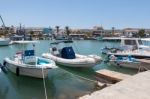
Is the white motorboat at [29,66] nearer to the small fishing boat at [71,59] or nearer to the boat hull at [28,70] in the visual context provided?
the boat hull at [28,70]

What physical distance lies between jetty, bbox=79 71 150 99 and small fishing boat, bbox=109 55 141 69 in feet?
39.5

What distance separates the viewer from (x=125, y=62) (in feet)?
77.0

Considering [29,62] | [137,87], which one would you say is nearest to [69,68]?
[29,62]

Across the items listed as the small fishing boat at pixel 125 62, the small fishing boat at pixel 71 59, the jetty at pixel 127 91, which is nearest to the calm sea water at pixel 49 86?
the small fishing boat at pixel 71 59

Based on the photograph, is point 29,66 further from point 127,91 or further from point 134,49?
point 134,49

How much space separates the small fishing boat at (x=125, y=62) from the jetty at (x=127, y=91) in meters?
12.0

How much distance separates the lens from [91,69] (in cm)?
2323

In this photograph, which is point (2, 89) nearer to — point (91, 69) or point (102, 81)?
point (102, 81)

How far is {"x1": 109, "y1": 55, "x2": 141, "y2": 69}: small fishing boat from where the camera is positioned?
2270cm

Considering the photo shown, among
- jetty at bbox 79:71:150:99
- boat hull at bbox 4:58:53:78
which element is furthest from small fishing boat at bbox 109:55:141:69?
jetty at bbox 79:71:150:99

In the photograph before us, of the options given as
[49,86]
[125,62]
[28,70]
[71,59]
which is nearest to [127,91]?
[49,86]

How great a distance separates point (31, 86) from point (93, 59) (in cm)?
773

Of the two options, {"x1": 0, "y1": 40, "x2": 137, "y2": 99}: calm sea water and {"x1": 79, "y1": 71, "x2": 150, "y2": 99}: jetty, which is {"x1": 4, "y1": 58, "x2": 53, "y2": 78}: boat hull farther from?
{"x1": 79, "y1": 71, "x2": 150, "y2": 99}: jetty

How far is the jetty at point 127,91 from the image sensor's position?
26.3 feet
